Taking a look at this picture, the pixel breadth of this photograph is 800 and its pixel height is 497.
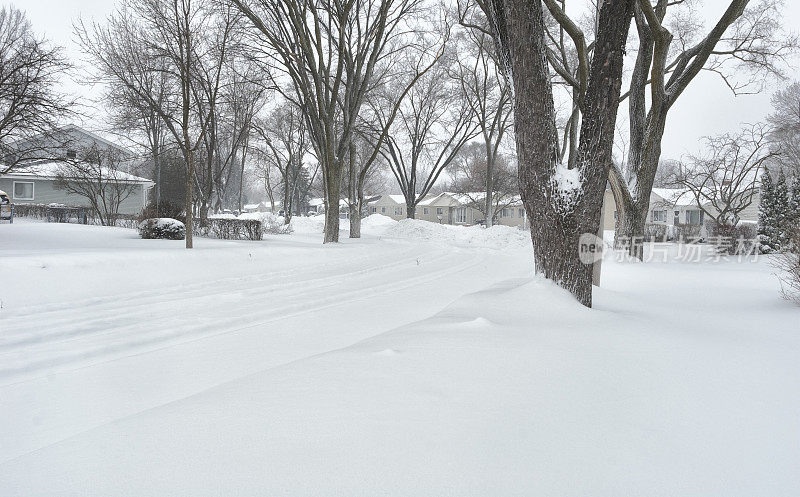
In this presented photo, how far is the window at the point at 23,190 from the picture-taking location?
101 ft

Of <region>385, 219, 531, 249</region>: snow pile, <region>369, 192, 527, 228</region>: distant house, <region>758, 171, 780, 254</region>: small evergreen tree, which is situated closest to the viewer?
<region>758, 171, 780, 254</region>: small evergreen tree

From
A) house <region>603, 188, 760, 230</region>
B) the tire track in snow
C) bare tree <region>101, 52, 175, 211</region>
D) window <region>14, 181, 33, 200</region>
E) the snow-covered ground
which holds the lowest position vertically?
the tire track in snow

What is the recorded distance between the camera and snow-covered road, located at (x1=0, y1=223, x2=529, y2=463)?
342 centimetres

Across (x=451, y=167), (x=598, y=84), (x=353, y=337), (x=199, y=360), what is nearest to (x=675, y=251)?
(x=598, y=84)

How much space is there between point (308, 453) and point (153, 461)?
2.31 feet

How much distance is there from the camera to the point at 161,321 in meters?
5.66

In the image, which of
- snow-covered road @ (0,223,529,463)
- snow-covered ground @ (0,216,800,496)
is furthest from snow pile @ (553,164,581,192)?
snow-covered road @ (0,223,529,463)

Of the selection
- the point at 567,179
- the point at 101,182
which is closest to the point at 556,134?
the point at 567,179

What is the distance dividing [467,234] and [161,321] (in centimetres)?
2086

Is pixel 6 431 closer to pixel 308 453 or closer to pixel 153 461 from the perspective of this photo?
pixel 153 461

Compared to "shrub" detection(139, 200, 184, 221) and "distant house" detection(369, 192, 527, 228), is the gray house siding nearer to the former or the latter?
"shrub" detection(139, 200, 184, 221)

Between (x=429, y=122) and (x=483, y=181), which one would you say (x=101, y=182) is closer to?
(x=429, y=122)

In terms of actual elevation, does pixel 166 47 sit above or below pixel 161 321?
above

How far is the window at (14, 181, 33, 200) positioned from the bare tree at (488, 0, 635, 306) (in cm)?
3560
